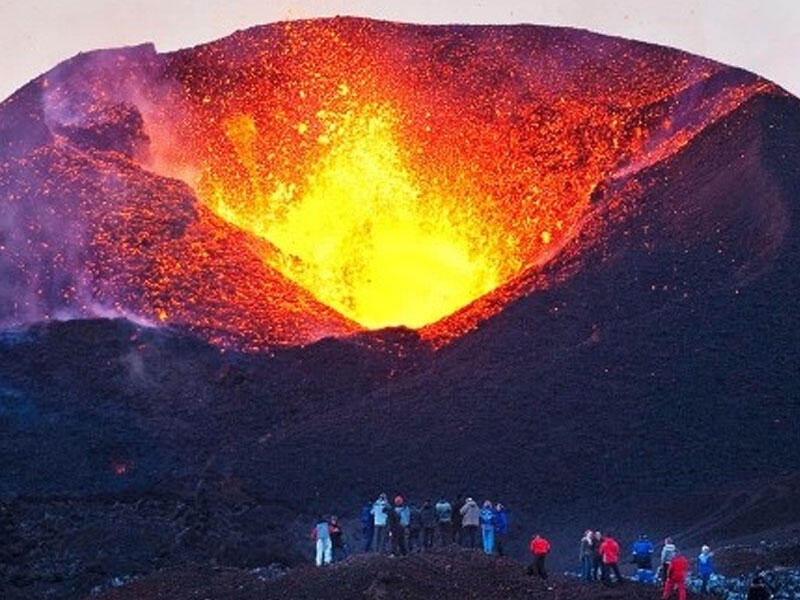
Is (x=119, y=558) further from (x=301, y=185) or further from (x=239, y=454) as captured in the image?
(x=301, y=185)

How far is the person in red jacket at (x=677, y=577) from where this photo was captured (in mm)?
23422

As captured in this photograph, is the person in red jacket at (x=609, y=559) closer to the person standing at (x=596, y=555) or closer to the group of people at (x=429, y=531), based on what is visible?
the person standing at (x=596, y=555)

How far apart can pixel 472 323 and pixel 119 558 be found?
13.6 m

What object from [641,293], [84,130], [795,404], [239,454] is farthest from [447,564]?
[84,130]

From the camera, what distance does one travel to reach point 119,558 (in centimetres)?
3366

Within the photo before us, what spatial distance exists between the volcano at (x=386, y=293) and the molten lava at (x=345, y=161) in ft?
0.39

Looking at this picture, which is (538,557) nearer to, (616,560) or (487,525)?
(616,560)

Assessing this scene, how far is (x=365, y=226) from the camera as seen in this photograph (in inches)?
2250

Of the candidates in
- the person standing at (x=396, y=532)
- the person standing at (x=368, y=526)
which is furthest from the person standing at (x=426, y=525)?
the person standing at (x=368, y=526)

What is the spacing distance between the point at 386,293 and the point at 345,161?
24.6ft

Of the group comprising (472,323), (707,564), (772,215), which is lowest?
(707,564)

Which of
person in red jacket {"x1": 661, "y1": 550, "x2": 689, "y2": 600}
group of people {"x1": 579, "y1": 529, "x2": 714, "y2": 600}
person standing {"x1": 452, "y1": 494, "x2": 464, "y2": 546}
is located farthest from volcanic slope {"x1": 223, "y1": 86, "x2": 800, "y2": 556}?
person in red jacket {"x1": 661, "y1": 550, "x2": 689, "y2": 600}

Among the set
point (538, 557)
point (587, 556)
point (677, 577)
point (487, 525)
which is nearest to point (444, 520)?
point (487, 525)

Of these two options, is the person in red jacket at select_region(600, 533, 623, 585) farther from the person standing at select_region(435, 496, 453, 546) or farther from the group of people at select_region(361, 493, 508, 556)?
the person standing at select_region(435, 496, 453, 546)
